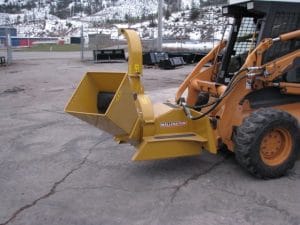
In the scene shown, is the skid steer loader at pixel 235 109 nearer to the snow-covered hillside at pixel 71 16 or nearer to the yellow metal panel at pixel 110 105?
the yellow metal panel at pixel 110 105

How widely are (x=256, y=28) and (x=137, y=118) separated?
2.06 meters

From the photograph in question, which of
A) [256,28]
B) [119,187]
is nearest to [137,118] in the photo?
[119,187]

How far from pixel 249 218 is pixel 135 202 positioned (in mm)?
1181

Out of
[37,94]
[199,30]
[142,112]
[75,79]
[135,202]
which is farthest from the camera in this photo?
[199,30]

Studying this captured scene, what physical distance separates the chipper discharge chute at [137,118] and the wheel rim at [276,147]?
0.62 m

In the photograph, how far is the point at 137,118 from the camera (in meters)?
5.28

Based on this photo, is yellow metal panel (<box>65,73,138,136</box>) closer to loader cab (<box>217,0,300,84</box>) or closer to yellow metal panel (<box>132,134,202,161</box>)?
yellow metal panel (<box>132,134,202,161</box>)

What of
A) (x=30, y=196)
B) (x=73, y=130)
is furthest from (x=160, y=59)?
(x=30, y=196)

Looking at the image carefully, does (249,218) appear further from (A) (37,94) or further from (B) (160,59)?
(B) (160,59)

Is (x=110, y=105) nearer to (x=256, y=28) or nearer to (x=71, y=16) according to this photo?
(x=256, y=28)

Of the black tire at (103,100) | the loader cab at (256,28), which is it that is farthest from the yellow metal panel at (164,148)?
the loader cab at (256,28)

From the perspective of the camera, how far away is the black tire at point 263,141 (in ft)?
17.3

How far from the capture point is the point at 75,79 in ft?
55.6

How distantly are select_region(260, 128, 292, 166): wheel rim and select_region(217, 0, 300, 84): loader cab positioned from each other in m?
0.93
